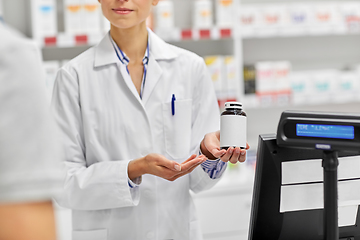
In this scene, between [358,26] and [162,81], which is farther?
[358,26]

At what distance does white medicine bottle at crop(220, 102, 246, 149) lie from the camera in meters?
1.23

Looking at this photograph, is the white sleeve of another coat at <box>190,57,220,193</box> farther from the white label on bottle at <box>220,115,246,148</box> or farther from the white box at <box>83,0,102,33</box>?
the white box at <box>83,0,102,33</box>

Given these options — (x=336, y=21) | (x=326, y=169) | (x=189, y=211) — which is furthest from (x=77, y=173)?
(x=336, y=21)

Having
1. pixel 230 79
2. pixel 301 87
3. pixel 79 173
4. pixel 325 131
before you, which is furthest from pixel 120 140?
pixel 301 87

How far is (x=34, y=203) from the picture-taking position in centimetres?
54

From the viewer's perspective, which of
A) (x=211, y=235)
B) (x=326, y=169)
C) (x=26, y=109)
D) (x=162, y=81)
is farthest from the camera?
(x=211, y=235)

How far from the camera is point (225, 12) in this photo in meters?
2.97

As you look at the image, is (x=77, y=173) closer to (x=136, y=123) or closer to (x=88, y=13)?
(x=136, y=123)

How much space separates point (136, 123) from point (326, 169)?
80 cm

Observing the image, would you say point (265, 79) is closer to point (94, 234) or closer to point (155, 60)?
point (155, 60)

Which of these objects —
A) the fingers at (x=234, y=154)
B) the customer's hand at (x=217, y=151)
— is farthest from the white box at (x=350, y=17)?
the fingers at (x=234, y=154)

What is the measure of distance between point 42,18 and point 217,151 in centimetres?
191

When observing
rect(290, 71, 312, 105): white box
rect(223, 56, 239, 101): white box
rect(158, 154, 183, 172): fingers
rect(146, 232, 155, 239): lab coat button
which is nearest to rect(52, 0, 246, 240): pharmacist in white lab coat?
rect(146, 232, 155, 239): lab coat button

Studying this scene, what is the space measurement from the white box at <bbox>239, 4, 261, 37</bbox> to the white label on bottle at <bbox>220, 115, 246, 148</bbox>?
1940 mm
